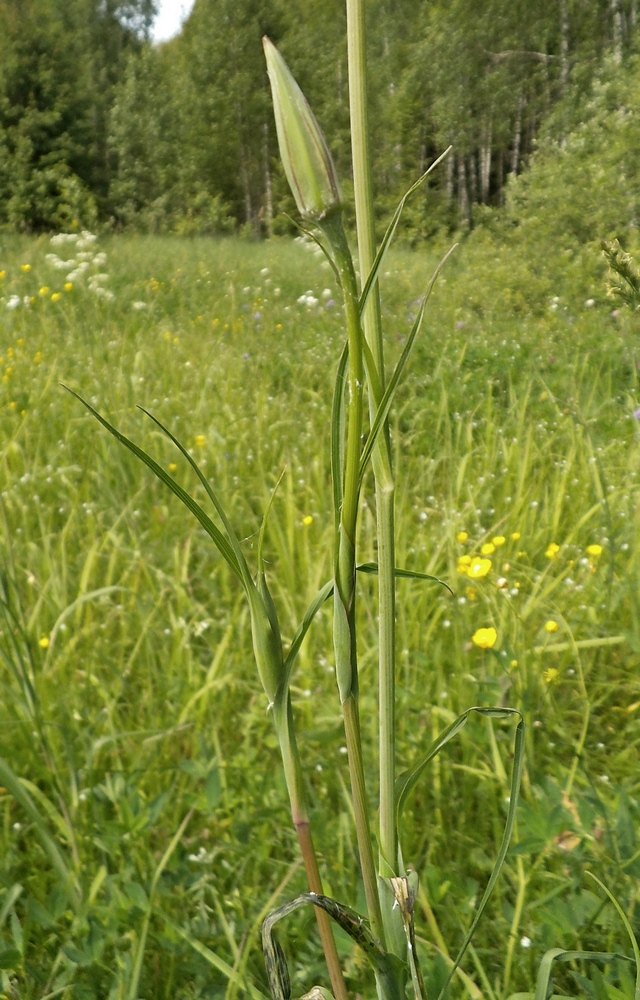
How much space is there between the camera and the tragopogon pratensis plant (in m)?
0.23

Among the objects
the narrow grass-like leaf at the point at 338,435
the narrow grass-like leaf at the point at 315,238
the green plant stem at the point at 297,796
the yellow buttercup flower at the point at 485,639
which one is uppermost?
the narrow grass-like leaf at the point at 315,238

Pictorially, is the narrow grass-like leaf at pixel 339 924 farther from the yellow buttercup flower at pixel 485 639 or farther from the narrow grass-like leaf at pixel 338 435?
the yellow buttercup flower at pixel 485 639

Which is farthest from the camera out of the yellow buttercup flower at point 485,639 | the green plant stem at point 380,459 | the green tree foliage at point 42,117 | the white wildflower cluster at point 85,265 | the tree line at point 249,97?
the green tree foliage at point 42,117

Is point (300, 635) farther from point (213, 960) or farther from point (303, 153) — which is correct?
point (213, 960)

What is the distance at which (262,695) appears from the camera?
34.5 inches

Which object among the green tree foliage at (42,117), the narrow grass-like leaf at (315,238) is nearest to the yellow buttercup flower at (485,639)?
the narrow grass-like leaf at (315,238)

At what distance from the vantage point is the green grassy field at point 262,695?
60cm

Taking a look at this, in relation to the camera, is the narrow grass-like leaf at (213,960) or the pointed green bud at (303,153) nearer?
the pointed green bud at (303,153)

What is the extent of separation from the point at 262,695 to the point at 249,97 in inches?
730

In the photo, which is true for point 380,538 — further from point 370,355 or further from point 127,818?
point 127,818

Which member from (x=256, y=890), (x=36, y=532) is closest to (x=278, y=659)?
(x=256, y=890)

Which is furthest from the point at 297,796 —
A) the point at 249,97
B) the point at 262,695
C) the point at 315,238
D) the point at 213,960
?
the point at 249,97

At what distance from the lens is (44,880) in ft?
2.21

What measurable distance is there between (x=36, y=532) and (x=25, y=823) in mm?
636
